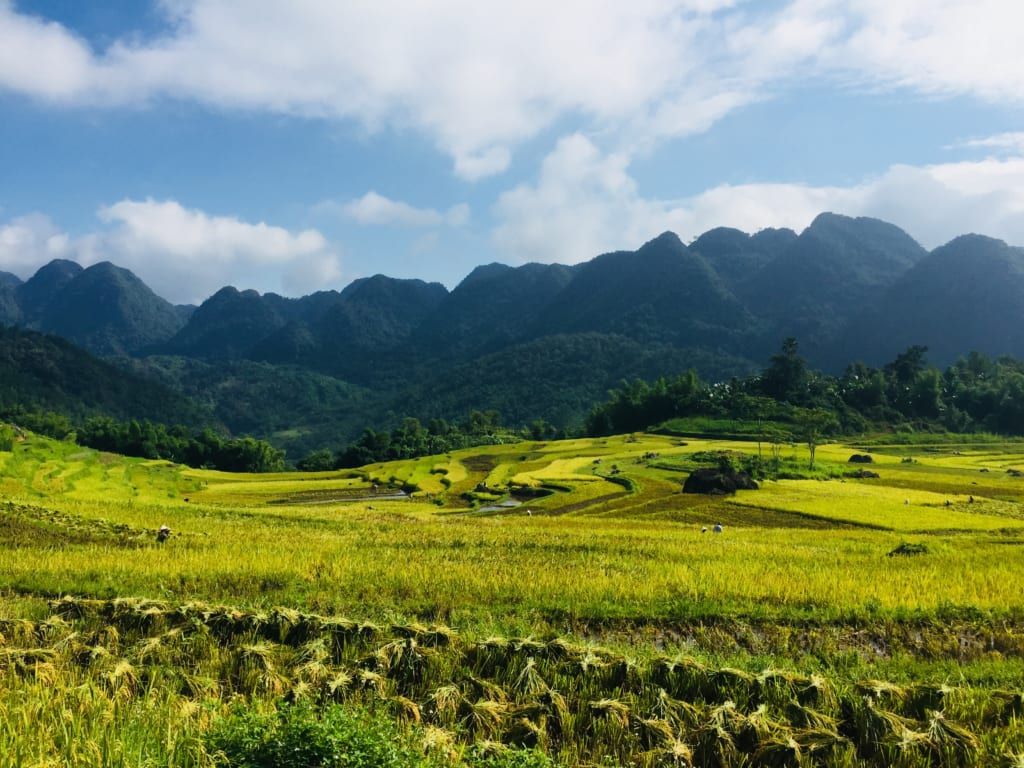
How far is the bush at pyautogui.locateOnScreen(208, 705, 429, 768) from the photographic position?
533cm

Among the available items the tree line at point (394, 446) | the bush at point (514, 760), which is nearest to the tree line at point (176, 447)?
the tree line at point (394, 446)

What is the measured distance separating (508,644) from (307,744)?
386cm

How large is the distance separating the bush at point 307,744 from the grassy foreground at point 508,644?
0.05 metres

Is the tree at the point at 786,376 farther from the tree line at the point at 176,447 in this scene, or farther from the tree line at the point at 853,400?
the tree line at the point at 176,447

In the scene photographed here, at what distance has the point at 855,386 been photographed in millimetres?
106312

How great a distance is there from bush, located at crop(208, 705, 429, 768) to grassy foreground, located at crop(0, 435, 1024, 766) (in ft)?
0.18

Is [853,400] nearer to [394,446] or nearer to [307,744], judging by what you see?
[394,446]

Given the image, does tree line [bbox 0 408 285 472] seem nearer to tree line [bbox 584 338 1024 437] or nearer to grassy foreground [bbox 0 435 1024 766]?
tree line [bbox 584 338 1024 437]

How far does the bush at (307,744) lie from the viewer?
5.33 meters

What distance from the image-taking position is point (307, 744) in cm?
543

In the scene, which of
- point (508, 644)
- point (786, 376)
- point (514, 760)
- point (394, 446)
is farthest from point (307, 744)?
point (786, 376)

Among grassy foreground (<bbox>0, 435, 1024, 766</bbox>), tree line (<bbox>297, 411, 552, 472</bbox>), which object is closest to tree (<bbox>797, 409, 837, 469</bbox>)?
tree line (<bbox>297, 411, 552, 472</bbox>)

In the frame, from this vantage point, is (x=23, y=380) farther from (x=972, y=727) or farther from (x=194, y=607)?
(x=972, y=727)

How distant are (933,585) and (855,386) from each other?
345 ft
